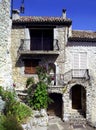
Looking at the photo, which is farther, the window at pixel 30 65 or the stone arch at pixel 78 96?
the window at pixel 30 65

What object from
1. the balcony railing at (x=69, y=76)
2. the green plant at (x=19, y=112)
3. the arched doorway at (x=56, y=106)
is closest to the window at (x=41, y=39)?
the balcony railing at (x=69, y=76)

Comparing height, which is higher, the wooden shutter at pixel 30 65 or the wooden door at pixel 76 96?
the wooden shutter at pixel 30 65

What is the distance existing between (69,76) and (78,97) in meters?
2.73

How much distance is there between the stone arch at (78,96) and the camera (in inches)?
1021

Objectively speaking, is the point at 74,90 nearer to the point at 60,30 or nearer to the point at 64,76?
the point at 64,76

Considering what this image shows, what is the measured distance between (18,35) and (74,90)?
8.00 metres

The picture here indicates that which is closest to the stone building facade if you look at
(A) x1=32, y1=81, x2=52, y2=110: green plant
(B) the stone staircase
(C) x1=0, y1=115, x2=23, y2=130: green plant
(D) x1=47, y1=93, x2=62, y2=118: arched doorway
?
(D) x1=47, y1=93, x2=62, y2=118: arched doorway

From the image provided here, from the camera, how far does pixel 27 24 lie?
25.6 meters

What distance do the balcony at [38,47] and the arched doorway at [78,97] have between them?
4.33m

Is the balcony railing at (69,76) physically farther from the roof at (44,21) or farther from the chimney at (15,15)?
the chimney at (15,15)

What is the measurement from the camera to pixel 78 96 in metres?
26.5

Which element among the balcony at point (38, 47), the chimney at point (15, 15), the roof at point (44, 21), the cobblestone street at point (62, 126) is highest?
the chimney at point (15, 15)

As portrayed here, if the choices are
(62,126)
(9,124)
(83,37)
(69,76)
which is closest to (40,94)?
(62,126)

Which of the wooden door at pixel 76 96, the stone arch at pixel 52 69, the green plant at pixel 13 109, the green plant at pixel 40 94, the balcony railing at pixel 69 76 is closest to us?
the green plant at pixel 13 109
